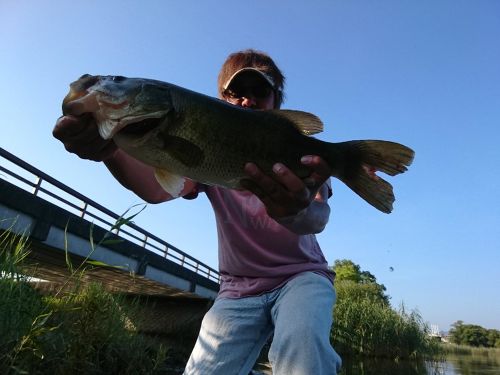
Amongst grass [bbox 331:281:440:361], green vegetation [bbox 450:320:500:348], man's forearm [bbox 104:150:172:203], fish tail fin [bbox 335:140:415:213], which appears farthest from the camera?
green vegetation [bbox 450:320:500:348]

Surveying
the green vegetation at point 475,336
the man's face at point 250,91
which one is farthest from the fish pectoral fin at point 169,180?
the green vegetation at point 475,336

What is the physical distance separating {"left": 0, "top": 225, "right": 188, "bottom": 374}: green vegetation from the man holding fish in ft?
4.24

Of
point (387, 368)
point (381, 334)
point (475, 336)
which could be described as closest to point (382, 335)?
point (381, 334)

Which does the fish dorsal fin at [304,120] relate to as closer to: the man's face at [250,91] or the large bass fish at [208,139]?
the large bass fish at [208,139]

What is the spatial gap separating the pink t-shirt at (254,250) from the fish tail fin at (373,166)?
0.66 m

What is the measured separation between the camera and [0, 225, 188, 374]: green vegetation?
3.51 meters

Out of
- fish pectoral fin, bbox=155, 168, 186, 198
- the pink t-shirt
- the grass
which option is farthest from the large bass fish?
the grass

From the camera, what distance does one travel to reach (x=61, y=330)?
195 inches

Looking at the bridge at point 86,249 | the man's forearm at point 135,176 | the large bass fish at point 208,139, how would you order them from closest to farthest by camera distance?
the large bass fish at point 208,139 → the man's forearm at point 135,176 → the bridge at point 86,249

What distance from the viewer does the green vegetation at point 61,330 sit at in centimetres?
351

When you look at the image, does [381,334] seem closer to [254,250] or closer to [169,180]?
[254,250]

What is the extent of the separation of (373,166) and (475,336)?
103821mm

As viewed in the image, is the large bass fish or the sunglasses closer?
the large bass fish

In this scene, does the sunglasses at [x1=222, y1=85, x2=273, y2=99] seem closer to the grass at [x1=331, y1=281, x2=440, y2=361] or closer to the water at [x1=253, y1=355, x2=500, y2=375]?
the water at [x1=253, y1=355, x2=500, y2=375]
